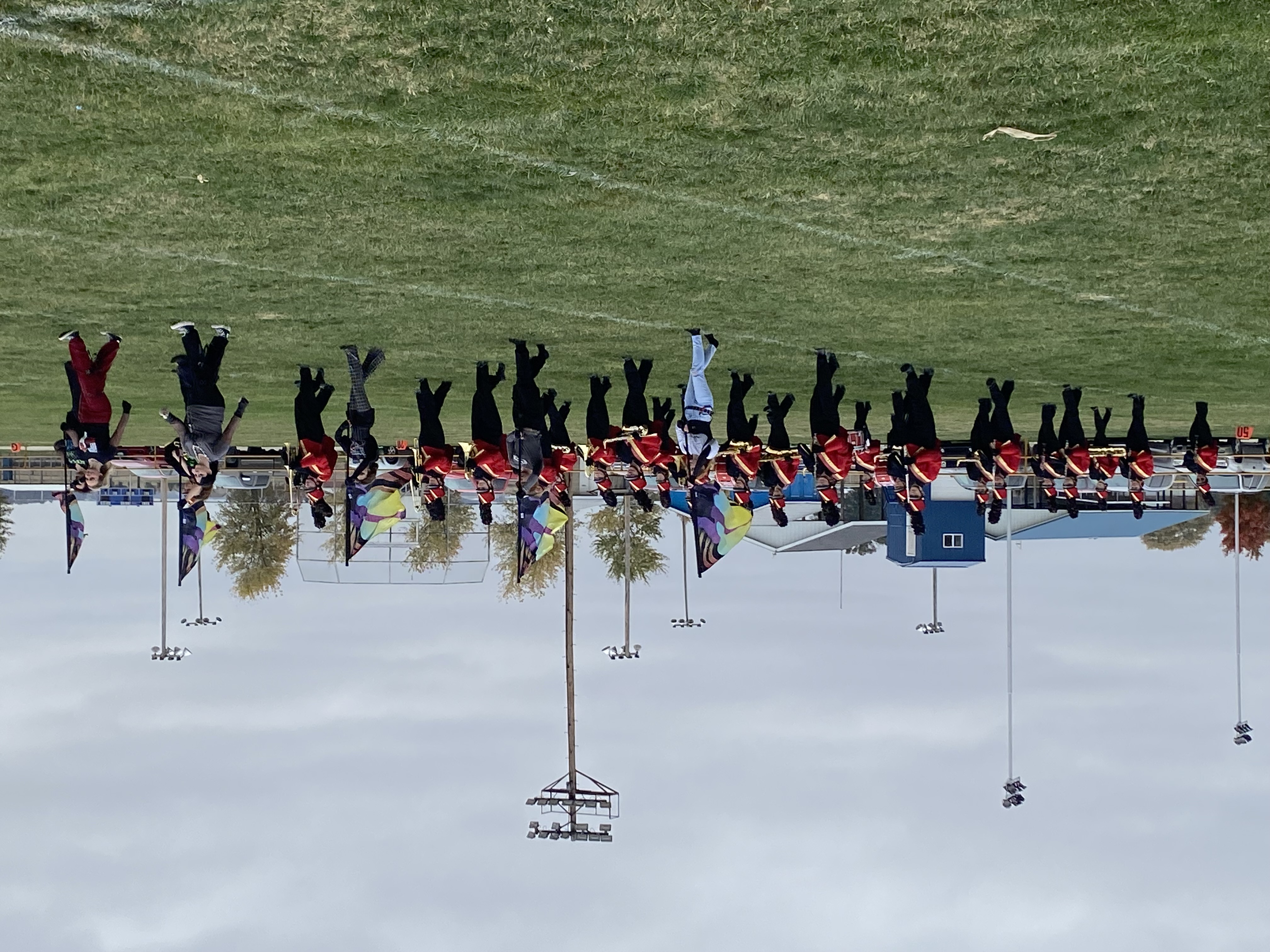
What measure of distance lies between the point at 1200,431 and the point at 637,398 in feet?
22.0

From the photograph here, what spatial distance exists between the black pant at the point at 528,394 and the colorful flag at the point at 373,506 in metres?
1.57

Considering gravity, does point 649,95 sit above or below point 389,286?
above

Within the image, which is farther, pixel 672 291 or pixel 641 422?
pixel 641 422

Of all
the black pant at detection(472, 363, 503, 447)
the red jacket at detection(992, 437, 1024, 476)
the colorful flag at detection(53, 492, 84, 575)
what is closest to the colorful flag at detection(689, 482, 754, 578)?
the black pant at detection(472, 363, 503, 447)

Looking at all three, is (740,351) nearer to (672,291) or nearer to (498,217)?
(672,291)

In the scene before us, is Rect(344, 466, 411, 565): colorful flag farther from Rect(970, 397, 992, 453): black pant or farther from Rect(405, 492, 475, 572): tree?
Rect(970, 397, 992, 453): black pant

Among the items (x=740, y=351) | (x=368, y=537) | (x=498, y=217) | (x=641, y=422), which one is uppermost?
(x=498, y=217)

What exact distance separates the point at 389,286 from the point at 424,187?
6.74ft

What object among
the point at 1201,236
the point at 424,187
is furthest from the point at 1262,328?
the point at 424,187

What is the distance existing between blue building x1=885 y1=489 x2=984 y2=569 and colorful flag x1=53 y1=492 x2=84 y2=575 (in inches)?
765

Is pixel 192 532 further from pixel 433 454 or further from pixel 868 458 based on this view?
pixel 868 458

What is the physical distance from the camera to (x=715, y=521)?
12.3 meters

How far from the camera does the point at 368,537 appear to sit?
41.1 ft

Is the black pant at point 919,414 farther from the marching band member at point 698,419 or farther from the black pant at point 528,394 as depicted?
the black pant at point 528,394
